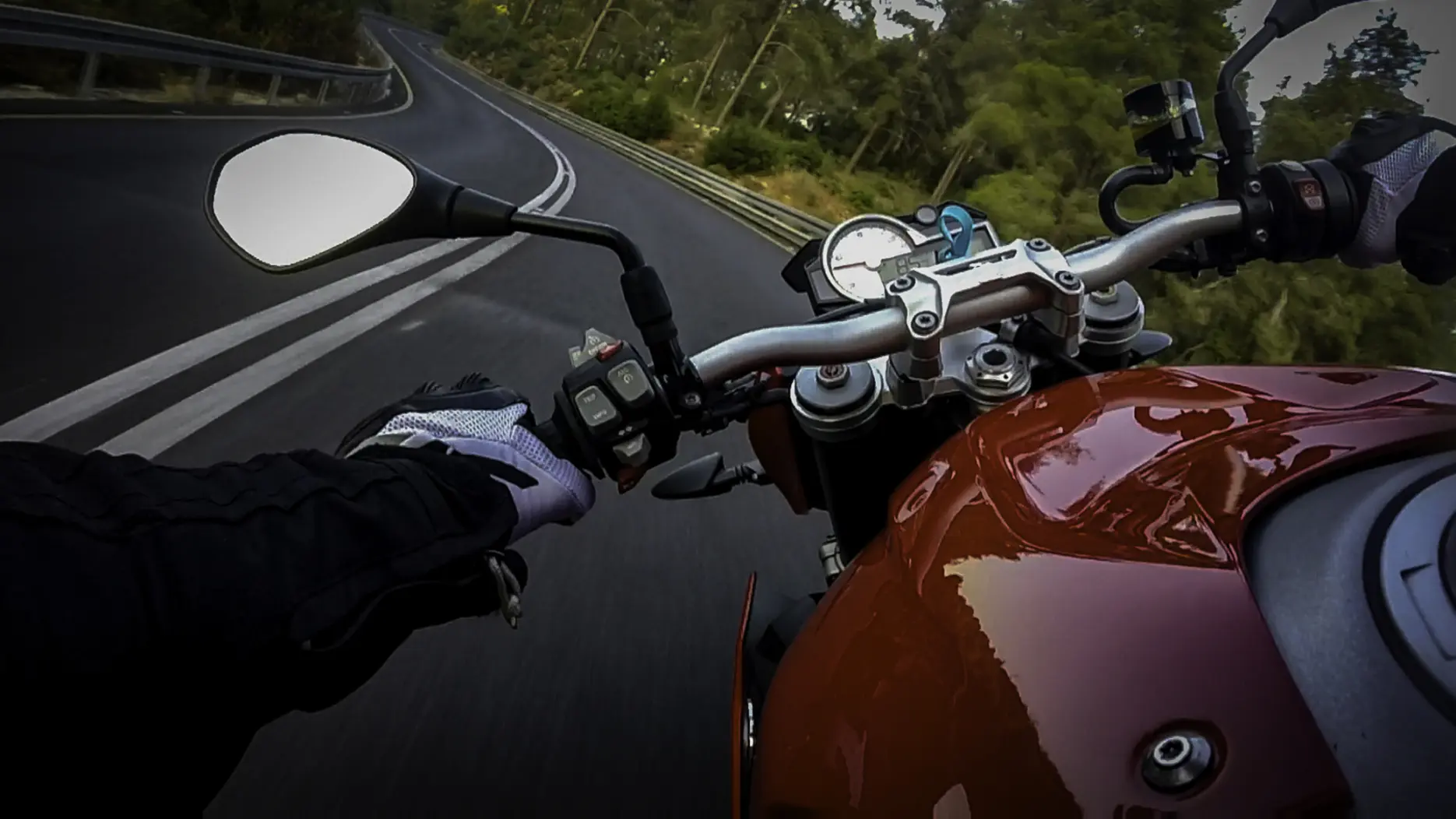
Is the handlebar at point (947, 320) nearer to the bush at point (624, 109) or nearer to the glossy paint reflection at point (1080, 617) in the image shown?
the glossy paint reflection at point (1080, 617)

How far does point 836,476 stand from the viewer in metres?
1.00

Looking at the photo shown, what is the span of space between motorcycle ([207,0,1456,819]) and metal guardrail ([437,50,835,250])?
9.17ft

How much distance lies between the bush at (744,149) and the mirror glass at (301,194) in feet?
8.11

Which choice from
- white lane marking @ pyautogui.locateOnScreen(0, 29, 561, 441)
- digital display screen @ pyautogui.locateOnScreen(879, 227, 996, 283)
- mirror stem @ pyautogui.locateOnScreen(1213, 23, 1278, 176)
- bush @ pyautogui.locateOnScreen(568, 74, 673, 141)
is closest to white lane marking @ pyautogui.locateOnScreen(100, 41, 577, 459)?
white lane marking @ pyautogui.locateOnScreen(0, 29, 561, 441)

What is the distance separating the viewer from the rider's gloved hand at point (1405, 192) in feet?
3.10

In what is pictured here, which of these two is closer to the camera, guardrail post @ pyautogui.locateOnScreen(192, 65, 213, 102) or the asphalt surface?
the asphalt surface

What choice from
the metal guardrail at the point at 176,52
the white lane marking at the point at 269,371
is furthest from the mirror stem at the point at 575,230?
the metal guardrail at the point at 176,52

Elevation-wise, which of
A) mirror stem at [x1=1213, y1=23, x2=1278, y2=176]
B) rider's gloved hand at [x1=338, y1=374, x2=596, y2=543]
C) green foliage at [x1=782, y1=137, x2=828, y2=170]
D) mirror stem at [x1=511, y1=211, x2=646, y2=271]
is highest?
mirror stem at [x1=1213, y1=23, x2=1278, y2=176]

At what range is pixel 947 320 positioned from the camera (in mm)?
845

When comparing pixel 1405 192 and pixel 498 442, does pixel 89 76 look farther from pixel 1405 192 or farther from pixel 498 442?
pixel 1405 192

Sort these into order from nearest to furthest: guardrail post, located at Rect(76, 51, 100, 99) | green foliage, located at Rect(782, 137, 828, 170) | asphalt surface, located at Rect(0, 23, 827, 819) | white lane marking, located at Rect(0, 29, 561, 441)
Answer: asphalt surface, located at Rect(0, 23, 827, 819), white lane marking, located at Rect(0, 29, 561, 441), green foliage, located at Rect(782, 137, 828, 170), guardrail post, located at Rect(76, 51, 100, 99)

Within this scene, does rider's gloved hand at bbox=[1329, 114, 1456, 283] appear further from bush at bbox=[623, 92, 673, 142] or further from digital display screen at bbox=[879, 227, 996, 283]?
bush at bbox=[623, 92, 673, 142]

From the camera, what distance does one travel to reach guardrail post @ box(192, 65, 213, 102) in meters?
5.34

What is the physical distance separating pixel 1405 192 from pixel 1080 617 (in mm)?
761
